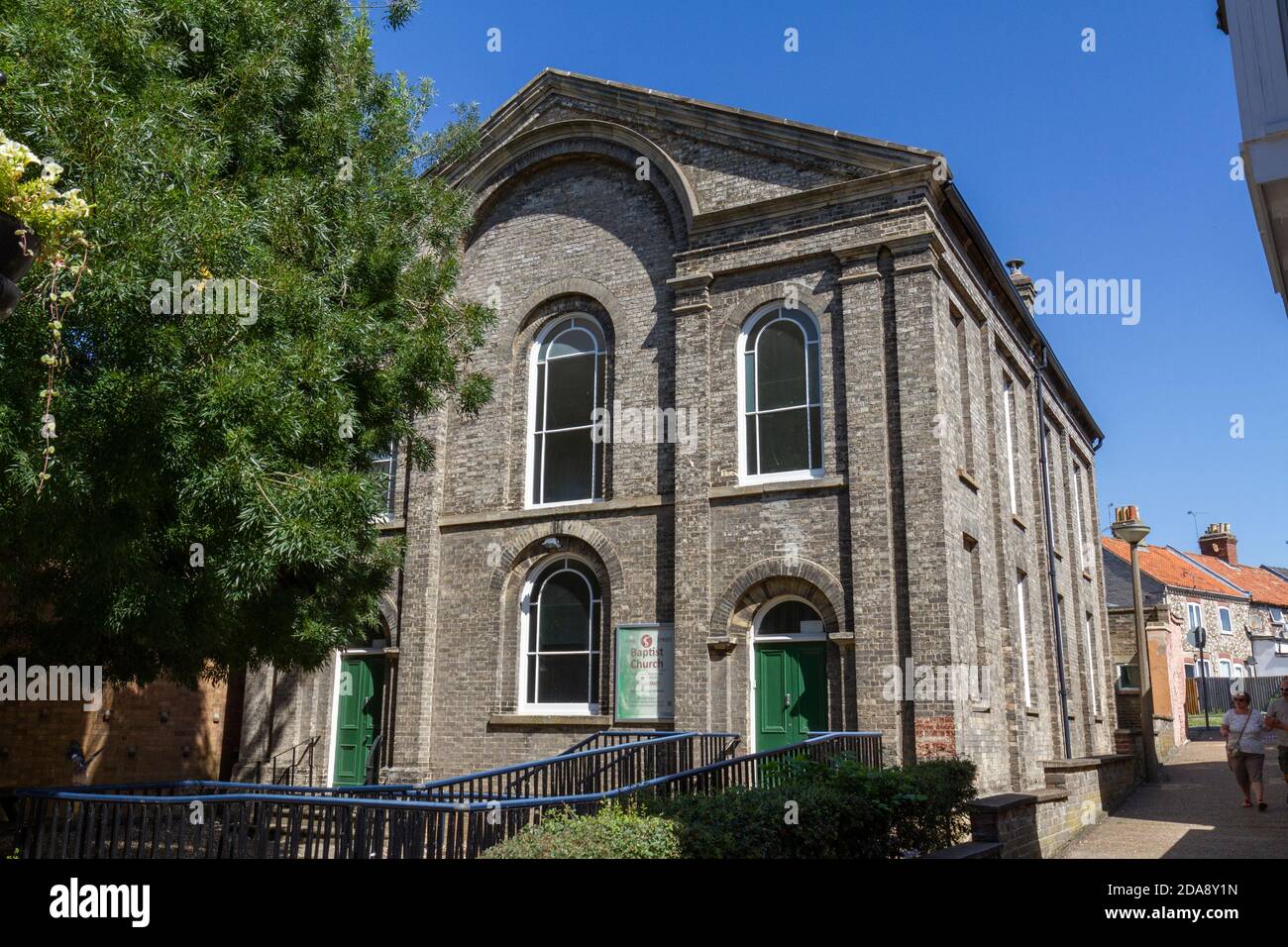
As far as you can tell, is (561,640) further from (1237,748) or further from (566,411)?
(1237,748)

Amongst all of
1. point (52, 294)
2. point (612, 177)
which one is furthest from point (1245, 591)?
point (52, 294)

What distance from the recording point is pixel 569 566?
51.8 ft

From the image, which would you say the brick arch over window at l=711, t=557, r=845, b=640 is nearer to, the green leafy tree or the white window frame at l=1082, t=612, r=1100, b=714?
the green leafy tree

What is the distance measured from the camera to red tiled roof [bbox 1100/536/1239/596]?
148 feet

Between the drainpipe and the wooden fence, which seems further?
the wooden fence

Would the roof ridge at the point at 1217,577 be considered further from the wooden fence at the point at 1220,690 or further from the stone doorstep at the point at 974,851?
the stone doorstep at the point at 974,851

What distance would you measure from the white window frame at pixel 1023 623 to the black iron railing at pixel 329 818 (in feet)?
22.2

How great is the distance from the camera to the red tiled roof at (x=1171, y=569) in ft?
148

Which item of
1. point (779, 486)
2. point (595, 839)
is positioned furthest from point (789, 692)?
point (595, 839)

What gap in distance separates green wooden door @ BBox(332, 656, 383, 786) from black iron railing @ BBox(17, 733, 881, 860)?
6.20 m

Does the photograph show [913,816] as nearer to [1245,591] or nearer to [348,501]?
[348,501]

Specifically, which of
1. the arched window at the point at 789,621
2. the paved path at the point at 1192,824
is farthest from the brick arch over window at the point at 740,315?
the paved path at the point at 1192,824

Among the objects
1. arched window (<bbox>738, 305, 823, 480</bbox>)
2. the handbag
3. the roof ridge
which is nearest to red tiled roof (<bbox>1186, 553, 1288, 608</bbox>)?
the roof ridge
